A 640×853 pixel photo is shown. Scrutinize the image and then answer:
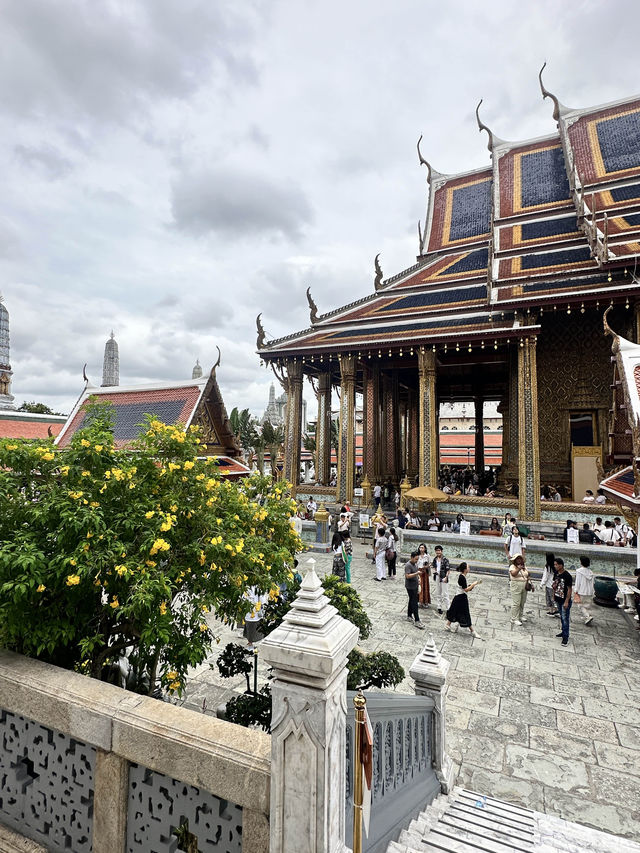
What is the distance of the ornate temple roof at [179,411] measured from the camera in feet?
44.8

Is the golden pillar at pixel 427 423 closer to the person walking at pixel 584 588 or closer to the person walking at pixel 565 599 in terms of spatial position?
the person walking at pixel 584 588

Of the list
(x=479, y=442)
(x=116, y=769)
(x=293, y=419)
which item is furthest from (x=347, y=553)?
(x=479, y=442)

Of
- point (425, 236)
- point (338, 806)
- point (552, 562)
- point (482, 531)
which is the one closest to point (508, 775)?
point (338, 806)

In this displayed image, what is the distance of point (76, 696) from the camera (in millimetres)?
2811

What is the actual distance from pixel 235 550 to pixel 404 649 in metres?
5.29

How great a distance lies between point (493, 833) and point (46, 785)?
3.32m

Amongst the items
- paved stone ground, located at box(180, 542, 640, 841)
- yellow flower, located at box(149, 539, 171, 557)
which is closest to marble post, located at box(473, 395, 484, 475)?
paved stone ground, located at box(180, 542, 640, 841)

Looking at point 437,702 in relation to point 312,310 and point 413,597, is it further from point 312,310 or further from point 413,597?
point 312,310

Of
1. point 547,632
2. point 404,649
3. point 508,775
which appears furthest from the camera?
point 547,632

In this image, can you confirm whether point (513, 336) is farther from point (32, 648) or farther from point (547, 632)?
point (32, 648)

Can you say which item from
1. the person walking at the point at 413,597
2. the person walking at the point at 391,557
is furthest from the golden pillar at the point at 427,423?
the person walking at the point at 413,597

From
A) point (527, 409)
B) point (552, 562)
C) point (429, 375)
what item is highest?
point (429, 375)

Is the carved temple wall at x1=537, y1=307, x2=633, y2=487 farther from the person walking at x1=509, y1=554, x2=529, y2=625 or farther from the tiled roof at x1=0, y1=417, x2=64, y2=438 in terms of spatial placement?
the tiled roof at x1=0, y1=417, x2=64, y2=438

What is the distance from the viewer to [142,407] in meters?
14.8
